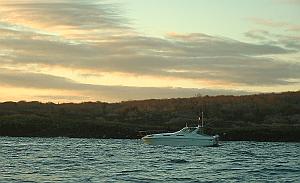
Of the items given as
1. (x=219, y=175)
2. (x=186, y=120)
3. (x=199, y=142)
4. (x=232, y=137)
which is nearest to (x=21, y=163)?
(x=219, y=175)

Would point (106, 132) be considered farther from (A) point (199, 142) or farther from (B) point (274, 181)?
(B) point (274, 181)

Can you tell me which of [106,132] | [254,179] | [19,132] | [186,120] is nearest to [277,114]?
[186,120]

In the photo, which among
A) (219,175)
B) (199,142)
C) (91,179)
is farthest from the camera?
(199,142)

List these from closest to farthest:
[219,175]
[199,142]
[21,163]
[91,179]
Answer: [91,179], [219,175], [21,163], [199,142]

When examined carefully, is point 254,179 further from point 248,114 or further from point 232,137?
point 248,114

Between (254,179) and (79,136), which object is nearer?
(254,179)

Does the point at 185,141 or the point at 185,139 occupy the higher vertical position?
the point at 185,139

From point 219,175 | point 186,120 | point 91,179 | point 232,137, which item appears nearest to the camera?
point 91,179

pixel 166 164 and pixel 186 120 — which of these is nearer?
pixel 166 164

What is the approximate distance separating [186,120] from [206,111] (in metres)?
10.9

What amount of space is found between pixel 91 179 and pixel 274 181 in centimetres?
1248

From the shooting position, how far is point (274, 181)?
48781mm

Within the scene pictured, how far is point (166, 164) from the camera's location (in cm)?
6406

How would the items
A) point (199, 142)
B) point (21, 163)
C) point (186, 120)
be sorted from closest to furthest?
point (21, 163), point (199, 142), point (186, 120)
